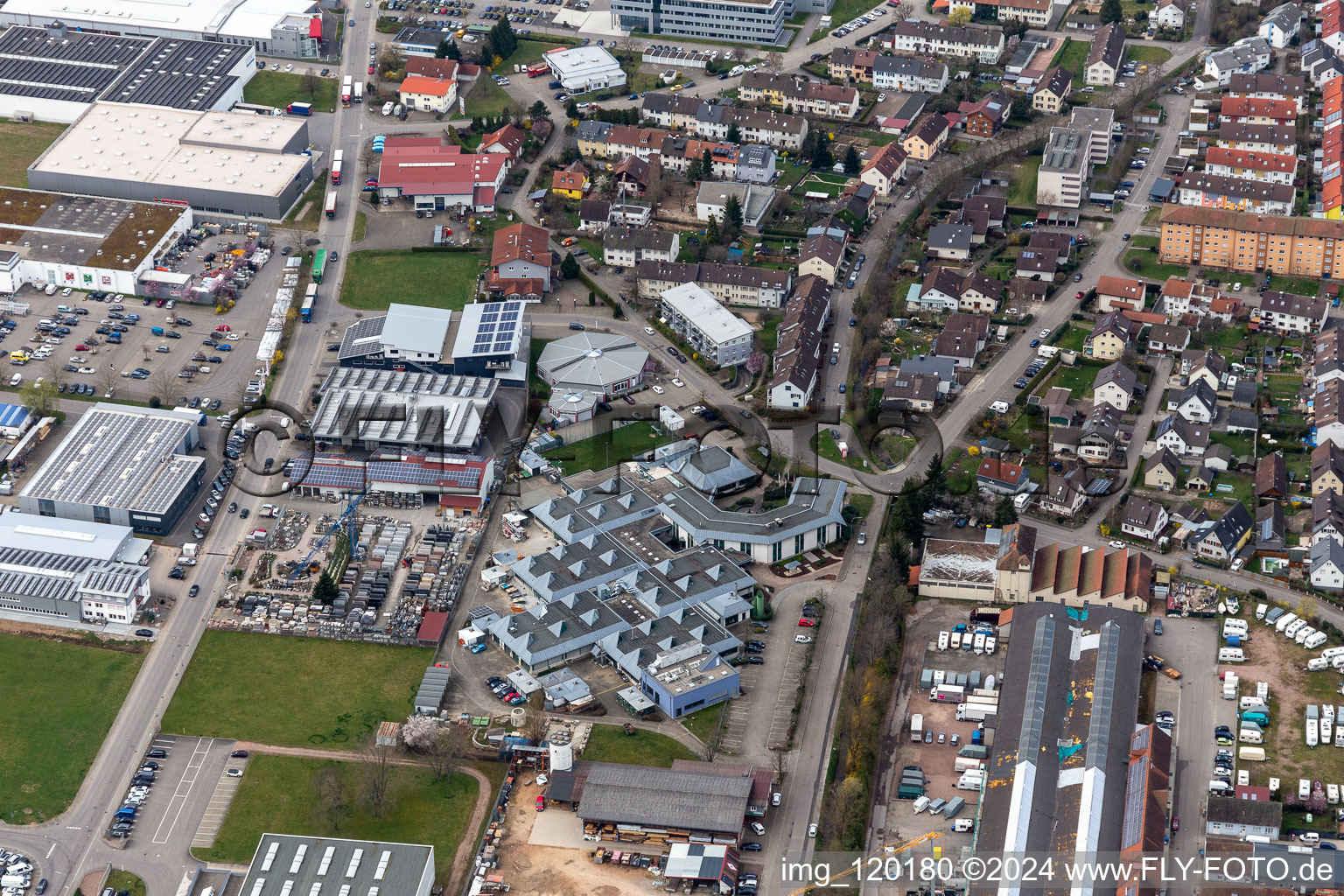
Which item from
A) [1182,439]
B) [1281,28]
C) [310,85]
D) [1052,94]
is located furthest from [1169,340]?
[310,85]

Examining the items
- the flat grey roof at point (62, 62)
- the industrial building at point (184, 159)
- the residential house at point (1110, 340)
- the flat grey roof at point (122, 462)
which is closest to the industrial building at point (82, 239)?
the industrial building at point (184, 159)

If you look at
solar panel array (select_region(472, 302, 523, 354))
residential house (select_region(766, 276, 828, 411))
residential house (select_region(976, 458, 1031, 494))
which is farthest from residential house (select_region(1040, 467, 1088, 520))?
solar panel array (select_region(472, 302, 523, 354))

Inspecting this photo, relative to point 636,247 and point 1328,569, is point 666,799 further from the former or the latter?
point 636,247

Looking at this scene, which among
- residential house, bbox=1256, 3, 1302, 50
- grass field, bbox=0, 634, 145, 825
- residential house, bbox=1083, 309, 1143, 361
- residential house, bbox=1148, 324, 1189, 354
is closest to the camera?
grass field, bbox=0, 634, 145, 825

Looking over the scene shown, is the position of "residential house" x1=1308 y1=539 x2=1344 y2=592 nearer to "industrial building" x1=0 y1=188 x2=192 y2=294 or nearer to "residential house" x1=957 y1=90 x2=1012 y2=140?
"residential house" x1=957 y1=90 x2=1012 y2=140

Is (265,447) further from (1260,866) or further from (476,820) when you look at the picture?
(1260,866)

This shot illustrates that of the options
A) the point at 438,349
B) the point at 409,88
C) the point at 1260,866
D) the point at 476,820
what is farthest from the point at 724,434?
the point at 409,88

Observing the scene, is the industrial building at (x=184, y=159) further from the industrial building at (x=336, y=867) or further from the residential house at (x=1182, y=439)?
the residential house at (x=1182, y=439)
